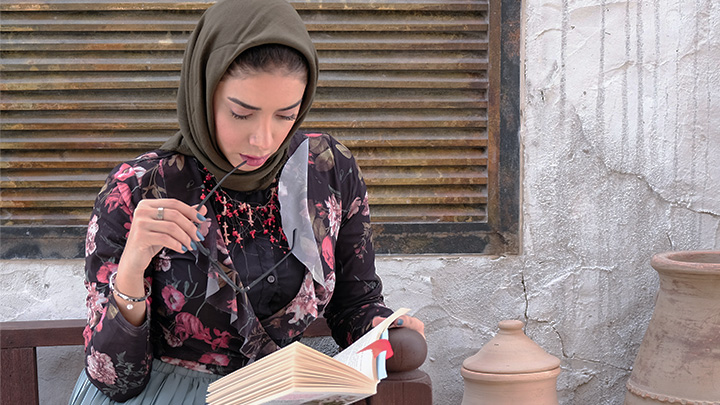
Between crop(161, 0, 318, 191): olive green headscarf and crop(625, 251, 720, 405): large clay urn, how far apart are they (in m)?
1.28

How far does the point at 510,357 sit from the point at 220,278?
0.95m

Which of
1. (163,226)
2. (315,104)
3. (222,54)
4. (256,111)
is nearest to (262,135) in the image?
(256,111)

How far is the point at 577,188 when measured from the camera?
2469mm

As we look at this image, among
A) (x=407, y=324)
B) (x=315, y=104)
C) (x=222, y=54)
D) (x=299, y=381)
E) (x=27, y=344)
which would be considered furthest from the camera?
(x=315, y=104)

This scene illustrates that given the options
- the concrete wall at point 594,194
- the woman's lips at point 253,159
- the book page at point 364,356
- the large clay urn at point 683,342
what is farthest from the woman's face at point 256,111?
the large clay urn at point 683,342

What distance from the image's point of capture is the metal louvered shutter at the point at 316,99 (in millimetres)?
2346

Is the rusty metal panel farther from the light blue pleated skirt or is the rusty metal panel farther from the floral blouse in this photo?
the light blue pleated skirt

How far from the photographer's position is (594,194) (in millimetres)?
2471

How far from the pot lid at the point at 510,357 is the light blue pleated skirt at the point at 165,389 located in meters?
0.83

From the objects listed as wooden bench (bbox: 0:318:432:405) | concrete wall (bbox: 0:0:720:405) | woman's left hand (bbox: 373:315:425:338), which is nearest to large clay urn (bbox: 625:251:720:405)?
concrete wall (bbox: 0:0:720:405)

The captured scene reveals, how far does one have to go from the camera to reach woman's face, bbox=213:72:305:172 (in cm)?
148

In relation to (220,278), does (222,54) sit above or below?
above

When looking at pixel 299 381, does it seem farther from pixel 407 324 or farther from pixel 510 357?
pixel 510 357

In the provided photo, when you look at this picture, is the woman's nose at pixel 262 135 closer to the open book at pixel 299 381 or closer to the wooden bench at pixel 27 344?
the open book at pixel 299 381
